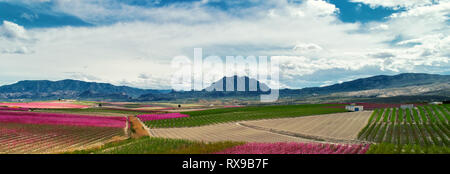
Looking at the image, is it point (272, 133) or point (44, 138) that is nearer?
point (44, 138)

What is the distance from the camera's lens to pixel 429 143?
35562 millimetres

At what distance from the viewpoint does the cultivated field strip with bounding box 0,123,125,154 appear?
3147 centimetres

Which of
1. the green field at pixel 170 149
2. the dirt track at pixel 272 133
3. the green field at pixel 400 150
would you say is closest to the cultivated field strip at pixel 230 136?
the dirt track at pixel 272 133

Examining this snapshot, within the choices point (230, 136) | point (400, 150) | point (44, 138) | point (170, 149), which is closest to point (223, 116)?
point (230, 136)

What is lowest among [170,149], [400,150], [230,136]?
[230,136]

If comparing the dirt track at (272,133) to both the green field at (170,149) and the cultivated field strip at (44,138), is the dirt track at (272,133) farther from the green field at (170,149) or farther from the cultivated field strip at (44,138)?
the green field at (170,149)

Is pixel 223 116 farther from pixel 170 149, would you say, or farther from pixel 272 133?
pixel 170 149

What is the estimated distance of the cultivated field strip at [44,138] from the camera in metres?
31.5

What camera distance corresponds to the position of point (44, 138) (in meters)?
37.7

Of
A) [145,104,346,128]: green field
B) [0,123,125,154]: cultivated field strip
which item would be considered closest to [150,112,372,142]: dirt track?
[145,104,346,128]: green field
